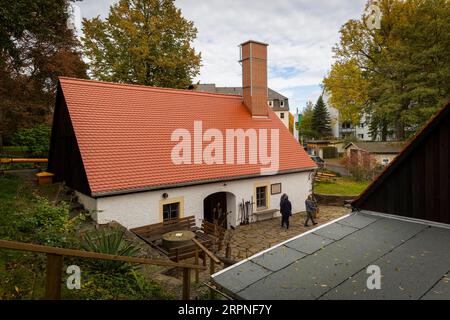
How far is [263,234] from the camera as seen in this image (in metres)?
13.7

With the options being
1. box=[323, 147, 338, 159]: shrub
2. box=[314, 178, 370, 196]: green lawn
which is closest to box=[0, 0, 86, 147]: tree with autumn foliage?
box=[314, 178, 370, 196]: green lawn

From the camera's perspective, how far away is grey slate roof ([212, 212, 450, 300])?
10.8 feet

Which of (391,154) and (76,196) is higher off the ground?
(391,154)

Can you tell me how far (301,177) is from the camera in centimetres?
1725

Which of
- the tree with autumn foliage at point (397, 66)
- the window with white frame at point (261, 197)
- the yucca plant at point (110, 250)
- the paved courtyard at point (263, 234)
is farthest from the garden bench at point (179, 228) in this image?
the tree with autumn foliage at point (397, 66)

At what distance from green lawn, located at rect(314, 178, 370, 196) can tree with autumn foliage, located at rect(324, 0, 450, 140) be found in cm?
761

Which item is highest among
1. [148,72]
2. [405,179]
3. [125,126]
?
[148,72]

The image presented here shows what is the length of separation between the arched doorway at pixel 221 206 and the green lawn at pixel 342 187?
8.75 metres

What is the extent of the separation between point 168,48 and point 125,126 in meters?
13.3

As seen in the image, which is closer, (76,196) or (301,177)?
(76,196)

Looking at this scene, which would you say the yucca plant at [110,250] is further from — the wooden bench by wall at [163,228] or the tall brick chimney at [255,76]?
the tall brick chimney at [255,76]

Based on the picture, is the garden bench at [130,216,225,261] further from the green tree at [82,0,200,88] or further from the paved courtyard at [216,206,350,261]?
the green tree at [82,0,200,88]
